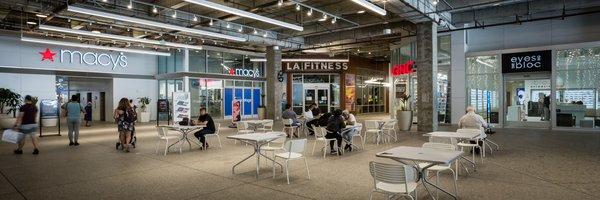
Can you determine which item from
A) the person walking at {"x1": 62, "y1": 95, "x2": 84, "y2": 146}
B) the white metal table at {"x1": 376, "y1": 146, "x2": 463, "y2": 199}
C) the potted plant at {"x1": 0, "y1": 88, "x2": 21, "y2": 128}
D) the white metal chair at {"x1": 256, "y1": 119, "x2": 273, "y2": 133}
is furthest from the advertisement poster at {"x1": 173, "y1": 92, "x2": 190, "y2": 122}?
the white metal table at {"x1": 376, "y1": 146, "x2": 463, "y2": 199}

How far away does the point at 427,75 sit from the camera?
40.5 feet

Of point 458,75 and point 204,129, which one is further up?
point 458,75

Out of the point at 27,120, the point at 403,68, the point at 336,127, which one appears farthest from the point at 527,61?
the point at 27,120

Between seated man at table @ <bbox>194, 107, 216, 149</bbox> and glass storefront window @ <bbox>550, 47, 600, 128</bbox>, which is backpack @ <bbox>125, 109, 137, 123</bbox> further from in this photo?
glass storefront window @ <bbox>550, 47, 600, 128</bbox>

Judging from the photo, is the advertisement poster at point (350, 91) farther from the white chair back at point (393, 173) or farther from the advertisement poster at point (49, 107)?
the white chair back at point (393, 173)

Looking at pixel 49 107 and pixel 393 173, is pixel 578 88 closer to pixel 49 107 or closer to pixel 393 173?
pixel 393 173

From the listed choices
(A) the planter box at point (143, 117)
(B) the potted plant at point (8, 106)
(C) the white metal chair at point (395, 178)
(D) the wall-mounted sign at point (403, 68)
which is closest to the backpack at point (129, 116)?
(C) the white metal chair at point (395, 178)

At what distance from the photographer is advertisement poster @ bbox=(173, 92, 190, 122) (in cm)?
1428

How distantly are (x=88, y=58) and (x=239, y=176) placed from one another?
14705 mm

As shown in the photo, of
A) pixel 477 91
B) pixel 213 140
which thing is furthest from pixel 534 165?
pixel 477 91

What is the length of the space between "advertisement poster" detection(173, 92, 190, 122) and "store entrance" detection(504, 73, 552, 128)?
1260 cm

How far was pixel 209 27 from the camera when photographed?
13.4 metres

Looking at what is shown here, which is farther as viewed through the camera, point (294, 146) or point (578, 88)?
point (578, 88)

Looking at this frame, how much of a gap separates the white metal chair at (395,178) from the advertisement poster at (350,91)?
65.7 ft
